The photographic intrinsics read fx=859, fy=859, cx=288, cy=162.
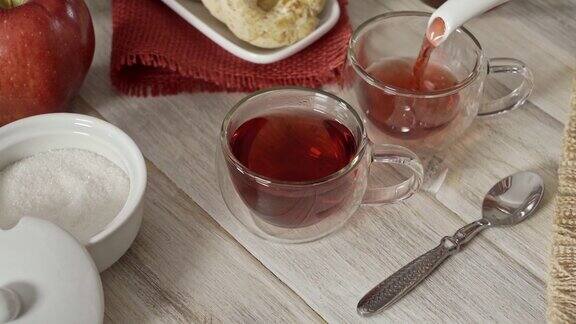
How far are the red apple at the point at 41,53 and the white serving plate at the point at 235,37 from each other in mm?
118

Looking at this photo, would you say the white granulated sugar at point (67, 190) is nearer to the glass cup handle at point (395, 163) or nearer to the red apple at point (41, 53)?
the red apple at point (41, 53)

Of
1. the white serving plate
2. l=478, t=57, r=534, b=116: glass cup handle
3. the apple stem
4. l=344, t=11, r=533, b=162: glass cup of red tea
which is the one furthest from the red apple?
l=478, t=57, r=534, b=116: glass cup handle

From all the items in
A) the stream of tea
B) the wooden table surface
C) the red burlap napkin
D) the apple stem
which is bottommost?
the wooden table surface

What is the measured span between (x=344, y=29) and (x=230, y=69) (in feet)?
0.44

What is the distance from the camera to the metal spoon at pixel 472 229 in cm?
70

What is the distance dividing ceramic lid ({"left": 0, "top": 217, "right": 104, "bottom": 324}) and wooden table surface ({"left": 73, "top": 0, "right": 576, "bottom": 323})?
0.07m

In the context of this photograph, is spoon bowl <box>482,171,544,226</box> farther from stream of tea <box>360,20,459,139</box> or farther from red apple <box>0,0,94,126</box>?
red apple <box>0,0,94,126</box>

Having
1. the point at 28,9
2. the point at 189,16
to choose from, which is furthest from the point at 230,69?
the point at 28,9

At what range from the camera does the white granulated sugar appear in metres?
0.70

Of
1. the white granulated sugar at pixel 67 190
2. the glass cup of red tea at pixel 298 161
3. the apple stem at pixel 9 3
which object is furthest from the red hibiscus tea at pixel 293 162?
the apple stem at pixel 9 3

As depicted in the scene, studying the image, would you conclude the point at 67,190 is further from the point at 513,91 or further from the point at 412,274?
the point at 513,91

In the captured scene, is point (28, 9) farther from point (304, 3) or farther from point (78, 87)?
point (304, 3)

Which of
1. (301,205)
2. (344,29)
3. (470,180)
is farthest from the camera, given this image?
(344,29)

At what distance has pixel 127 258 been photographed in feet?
2.38
